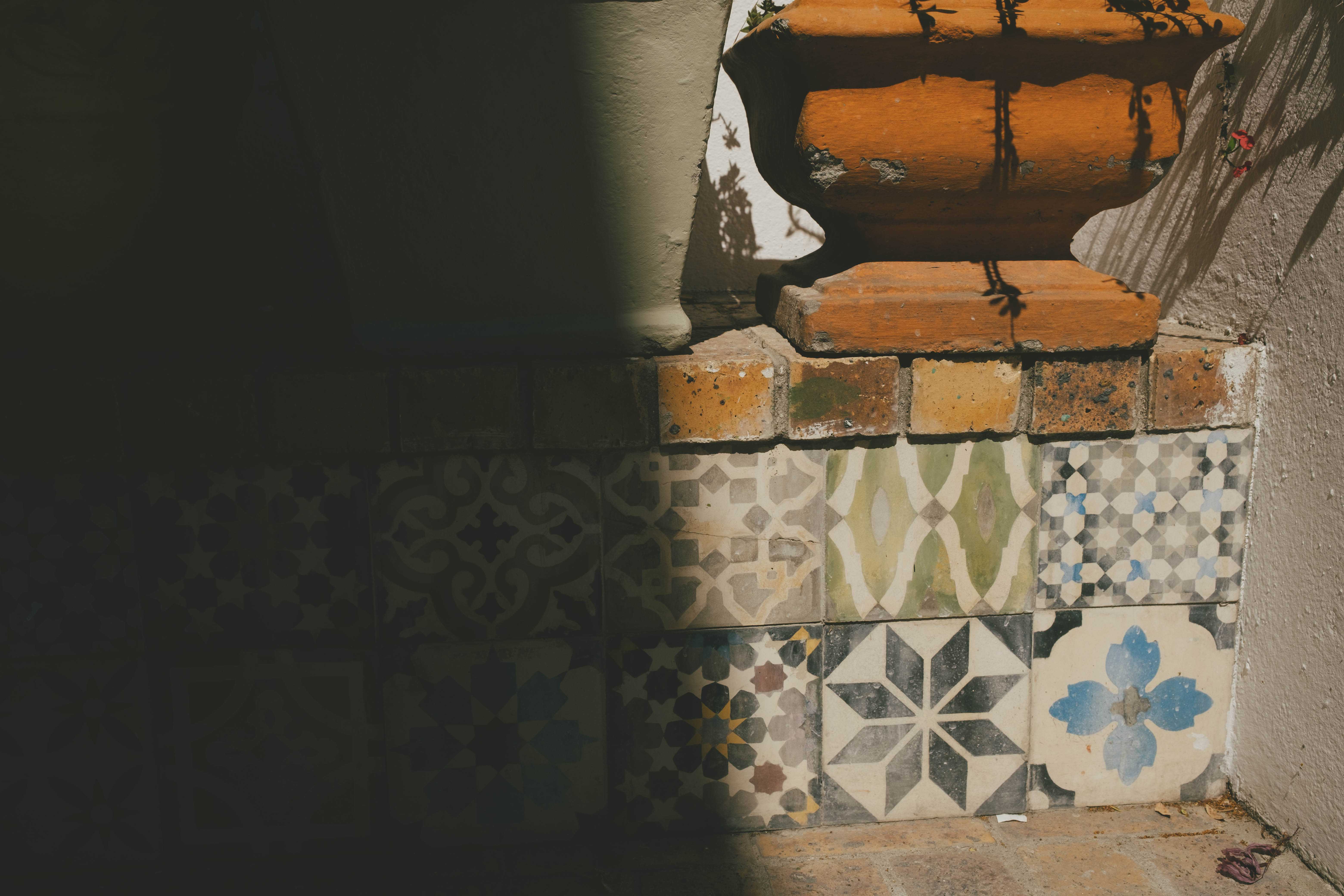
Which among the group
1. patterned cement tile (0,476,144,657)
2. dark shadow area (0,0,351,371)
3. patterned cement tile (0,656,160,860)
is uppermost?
dark shadow area (0,0,351,371)

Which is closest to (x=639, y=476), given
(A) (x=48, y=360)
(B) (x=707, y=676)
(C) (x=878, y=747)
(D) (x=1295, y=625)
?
(B) (x=707, y=676)

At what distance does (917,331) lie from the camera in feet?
4.69

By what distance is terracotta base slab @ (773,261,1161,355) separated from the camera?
1.42 m

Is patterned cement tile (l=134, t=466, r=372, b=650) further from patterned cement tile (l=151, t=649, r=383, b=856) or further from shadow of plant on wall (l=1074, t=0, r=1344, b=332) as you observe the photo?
shadow of plant on wall (l=1074, t=0, r=1344, b=332)

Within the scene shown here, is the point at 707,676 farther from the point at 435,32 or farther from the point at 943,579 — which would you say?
the point at 435,32

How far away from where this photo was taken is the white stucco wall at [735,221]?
218cm

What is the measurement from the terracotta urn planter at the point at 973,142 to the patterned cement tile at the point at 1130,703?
1.60 ft

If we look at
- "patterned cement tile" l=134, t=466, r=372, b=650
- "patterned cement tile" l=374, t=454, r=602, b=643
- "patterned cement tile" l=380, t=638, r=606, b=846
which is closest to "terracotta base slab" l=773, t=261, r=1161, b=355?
"patterned cement tile" l=374, t=454, r=602, b=643

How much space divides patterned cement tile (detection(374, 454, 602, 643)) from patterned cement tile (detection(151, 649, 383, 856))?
137 mm

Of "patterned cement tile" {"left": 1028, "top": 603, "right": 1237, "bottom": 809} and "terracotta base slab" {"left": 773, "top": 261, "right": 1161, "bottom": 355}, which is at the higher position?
"terracotta base slab" {"left": 773, "top": 261, "right": 1161, "bottom": 355}

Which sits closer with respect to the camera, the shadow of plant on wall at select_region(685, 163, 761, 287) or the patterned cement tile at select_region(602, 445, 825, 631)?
the patterned cement tile at select_region(602, 445, 825, 631)

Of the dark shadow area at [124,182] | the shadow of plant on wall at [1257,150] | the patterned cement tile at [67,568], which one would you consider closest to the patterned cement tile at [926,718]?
the shadow of plant on wall at [1257,150]

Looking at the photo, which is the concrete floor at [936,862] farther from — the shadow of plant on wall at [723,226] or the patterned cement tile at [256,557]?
the shadow of plant on wall at [723,226]

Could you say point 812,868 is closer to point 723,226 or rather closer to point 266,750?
point 266,750
